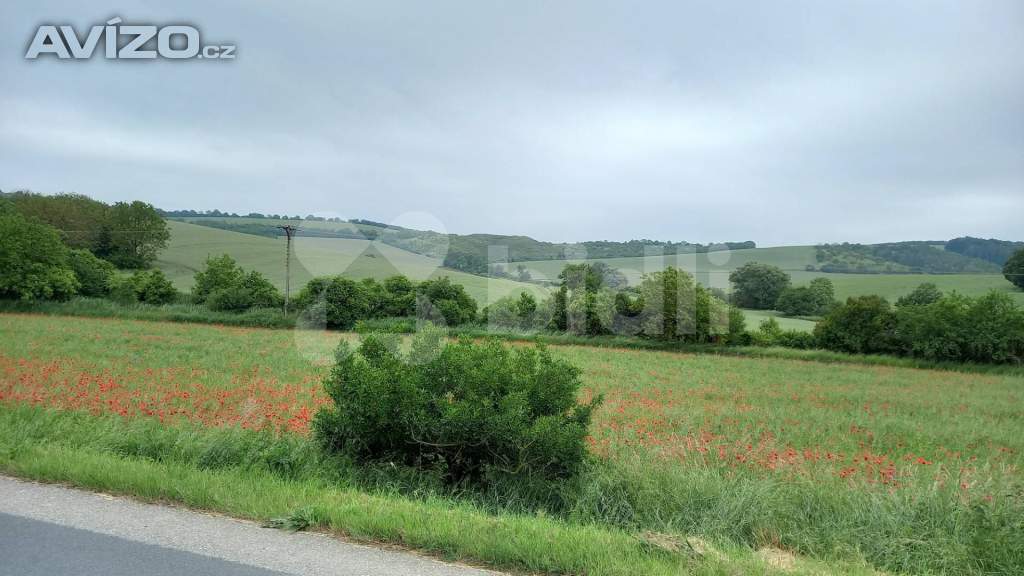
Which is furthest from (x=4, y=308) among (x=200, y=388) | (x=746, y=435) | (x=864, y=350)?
(x=864, y=350)

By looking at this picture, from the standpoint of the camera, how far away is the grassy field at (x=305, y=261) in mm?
31709

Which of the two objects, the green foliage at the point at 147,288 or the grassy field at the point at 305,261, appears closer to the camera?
the grassy field at the point at 305,261

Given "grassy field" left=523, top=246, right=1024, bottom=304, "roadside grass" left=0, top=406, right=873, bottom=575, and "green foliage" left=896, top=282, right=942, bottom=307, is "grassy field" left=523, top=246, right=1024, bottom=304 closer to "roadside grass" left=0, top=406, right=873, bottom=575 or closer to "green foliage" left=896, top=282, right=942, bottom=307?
"green foliage" left=896, top=282, right=942, bottom=307

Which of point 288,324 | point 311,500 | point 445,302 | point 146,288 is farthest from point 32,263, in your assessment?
point 311,500

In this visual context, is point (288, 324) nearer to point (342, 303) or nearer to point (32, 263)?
point (342, 303)

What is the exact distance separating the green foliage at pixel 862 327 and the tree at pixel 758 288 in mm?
16748

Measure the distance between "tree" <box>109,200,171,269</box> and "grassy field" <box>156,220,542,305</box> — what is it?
117 cm

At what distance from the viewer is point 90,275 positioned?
4056 centimetres

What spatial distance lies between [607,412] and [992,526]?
7.27 metres

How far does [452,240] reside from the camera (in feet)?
104

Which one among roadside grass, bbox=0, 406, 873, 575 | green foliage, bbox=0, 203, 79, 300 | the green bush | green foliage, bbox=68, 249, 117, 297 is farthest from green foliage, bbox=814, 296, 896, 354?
green foliage, bbox=0, 203, 79, 300

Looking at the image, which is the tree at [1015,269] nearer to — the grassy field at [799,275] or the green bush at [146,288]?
the grassy field at [799,275]

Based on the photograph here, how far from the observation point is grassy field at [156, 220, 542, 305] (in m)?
31.7

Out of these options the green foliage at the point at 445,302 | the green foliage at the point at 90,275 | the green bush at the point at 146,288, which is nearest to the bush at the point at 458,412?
the green foliage at the point at 445,302
